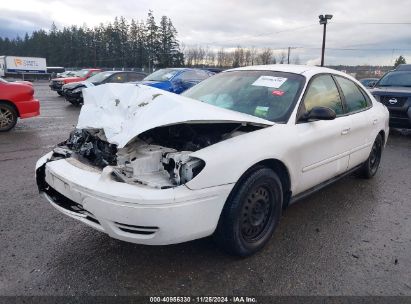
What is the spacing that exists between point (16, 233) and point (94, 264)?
1.02 meters

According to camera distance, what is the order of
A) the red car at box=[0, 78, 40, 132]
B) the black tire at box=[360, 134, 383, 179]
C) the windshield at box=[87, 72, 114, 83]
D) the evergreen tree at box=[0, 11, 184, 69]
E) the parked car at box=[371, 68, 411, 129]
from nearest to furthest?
the black tire at box=[360, 134, 383, 179] → the red car at box=[0, 78, 40, 132] → the parked car at box=[371, 68, 411, 129] → the windshield at box=[87, 72, 114, 83] → the evergreen tree at box=[0, 11, 184, 69]

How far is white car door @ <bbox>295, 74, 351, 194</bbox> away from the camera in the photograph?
133 inches

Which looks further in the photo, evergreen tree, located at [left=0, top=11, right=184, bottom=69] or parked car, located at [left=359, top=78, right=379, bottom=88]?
evergreen tree, located at [left=0, top=11, right=184, bottom=69]

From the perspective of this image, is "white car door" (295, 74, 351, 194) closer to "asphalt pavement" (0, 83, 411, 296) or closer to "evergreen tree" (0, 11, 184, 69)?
"asphalt pavement" (0, 83, 411, 296)

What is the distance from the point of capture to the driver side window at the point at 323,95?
3621 mm

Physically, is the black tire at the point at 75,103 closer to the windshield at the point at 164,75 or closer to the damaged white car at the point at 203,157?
the windshield at the point at 164,75

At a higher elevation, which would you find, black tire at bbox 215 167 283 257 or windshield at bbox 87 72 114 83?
windshield at bbox 87 72 114 83

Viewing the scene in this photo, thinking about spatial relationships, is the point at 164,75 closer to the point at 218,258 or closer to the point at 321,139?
the point at 321,139

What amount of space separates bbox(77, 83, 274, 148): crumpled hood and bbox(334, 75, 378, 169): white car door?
164cm

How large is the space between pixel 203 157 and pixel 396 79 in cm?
953

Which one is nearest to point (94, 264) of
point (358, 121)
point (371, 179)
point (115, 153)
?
point (115, 153)

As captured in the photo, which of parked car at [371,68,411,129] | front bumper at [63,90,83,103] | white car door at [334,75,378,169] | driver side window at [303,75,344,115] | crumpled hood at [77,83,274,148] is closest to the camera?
crumpled hood at [77,83,274,148]

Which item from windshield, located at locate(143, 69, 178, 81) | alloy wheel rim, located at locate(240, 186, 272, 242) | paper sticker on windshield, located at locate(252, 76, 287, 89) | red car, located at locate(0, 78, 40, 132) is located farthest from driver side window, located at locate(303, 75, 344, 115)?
windshield, located at locate(143, 69, 178, 81)

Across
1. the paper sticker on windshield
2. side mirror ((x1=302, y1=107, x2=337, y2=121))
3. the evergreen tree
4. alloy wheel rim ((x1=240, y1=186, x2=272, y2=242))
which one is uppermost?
the evergreen tree
